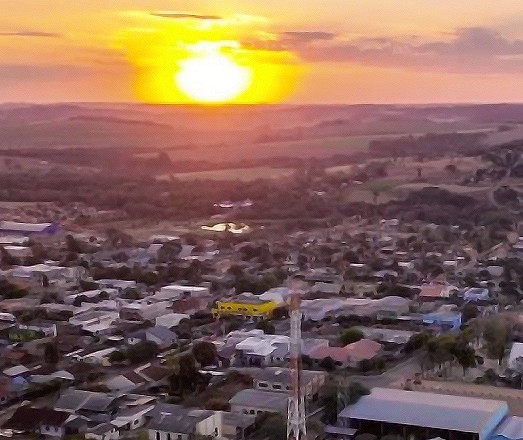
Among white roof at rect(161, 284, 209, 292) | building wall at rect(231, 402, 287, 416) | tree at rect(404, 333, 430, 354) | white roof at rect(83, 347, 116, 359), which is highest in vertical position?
white roof at rect(161, 284, 209, 292)

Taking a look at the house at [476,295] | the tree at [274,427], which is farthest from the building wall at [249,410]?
the house at [476,295]

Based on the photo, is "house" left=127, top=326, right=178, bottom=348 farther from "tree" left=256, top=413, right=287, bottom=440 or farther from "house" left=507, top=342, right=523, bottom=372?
"house" left=507, top=342, right=523, bottom=372

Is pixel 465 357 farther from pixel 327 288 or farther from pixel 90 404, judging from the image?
pixel 327 288

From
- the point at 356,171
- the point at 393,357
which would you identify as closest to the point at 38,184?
the point at 356,171

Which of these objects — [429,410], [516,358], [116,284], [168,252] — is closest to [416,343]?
[516,358]

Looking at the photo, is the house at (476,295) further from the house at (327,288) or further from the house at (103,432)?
the house at (103,432)

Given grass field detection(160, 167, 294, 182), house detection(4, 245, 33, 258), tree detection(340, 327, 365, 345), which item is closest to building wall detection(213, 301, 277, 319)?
tree detection(340, 327, 365, 345)
